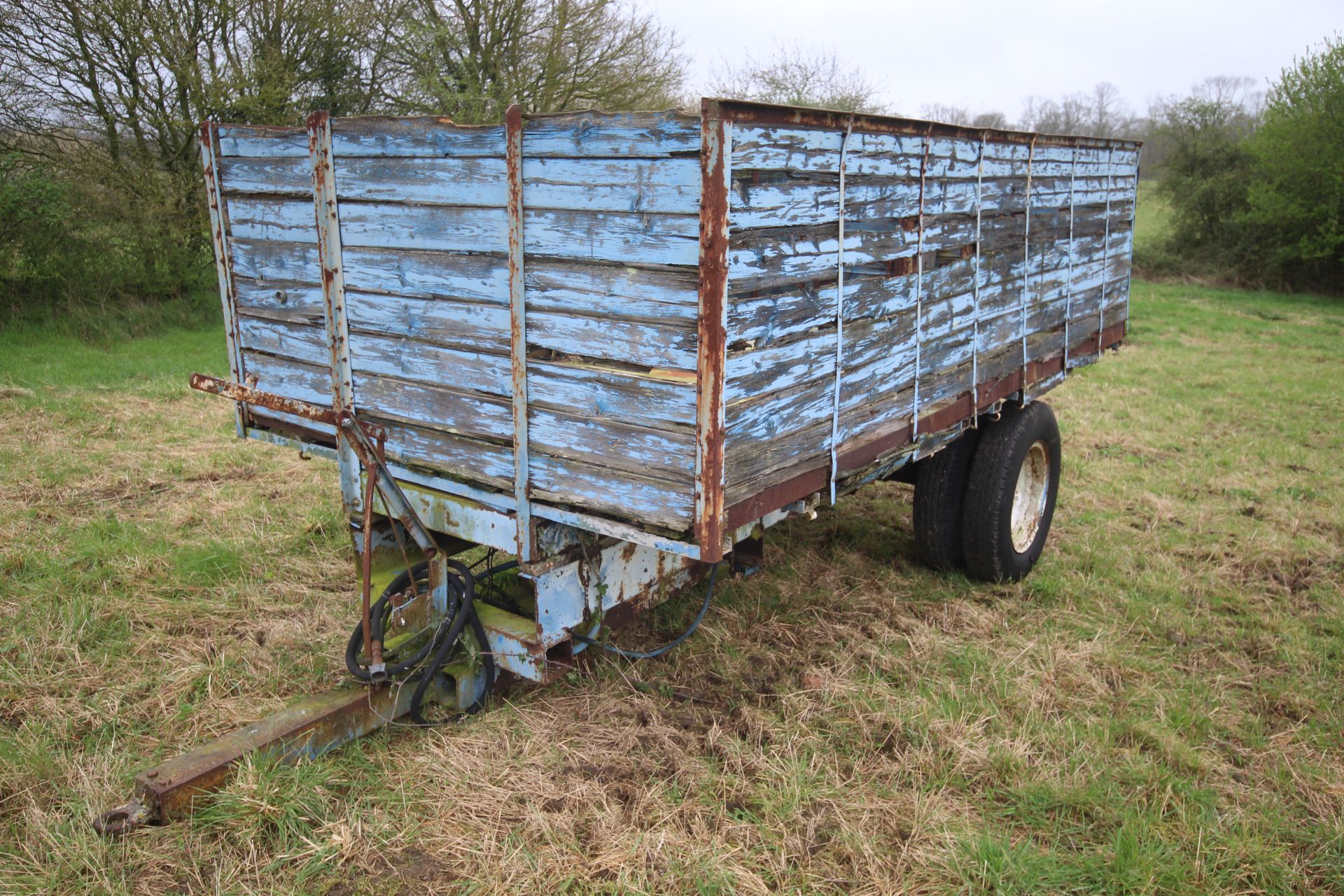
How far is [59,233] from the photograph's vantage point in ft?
34.1

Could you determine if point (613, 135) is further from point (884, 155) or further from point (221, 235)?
point (221, 235)

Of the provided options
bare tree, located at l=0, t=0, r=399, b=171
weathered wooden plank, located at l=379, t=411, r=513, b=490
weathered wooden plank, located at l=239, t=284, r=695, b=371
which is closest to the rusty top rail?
weathered wooden plank, located at l=239, t=284, r=695, b=371

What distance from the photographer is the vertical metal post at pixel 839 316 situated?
9.49ft

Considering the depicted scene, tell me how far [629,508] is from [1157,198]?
20.6 meters

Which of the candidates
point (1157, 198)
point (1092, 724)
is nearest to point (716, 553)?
point (1092, 724)

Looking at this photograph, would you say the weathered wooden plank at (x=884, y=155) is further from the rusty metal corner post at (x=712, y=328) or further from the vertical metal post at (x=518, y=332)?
the vertical metal post at (x=518, y=332)

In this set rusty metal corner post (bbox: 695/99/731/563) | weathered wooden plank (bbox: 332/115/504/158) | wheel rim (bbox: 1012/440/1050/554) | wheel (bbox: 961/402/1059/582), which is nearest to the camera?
rusty metal corner post (bbox: 695/99/731/563)

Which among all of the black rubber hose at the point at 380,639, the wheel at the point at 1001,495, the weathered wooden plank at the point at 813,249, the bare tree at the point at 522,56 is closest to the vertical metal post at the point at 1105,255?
the wheel at the point at 1001,495

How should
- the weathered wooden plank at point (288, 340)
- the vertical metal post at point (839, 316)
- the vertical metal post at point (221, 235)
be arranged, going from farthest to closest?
the vertical metal post at point (221, 235) → the weathered wooden plank at point (288, 340) → the vertical metal post at point (839, 316)

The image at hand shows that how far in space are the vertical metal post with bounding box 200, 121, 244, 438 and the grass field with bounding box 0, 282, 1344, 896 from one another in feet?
3.79

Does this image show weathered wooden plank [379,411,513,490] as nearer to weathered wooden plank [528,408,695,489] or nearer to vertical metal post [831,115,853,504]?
weathered wooden plank [528,408,695,489]

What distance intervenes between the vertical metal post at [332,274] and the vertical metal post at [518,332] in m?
0.67

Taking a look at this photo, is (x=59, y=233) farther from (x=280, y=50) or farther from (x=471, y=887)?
(x=471, y=887)

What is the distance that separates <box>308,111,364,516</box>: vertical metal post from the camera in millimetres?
3145
